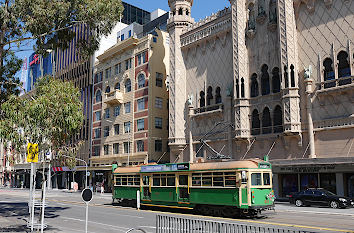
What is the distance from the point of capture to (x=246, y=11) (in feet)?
127

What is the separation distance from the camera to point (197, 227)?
10516 millimetres

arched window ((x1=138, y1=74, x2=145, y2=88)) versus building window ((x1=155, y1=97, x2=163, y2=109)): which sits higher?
arched window ((x1=138, y1=74, x2=145, y2=88))

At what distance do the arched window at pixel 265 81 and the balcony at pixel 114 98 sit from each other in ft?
87.0

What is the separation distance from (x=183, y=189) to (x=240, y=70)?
697 inches

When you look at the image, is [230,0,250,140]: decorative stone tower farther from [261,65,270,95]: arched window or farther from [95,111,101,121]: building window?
[95,111,101,121]: building window

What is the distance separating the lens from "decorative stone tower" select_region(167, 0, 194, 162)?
4459 cm

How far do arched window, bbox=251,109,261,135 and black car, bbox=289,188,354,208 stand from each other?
8269mm

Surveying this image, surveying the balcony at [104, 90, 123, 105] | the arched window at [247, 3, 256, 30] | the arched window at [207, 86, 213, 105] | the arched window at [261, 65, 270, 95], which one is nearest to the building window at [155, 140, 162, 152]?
the balcony at [104, 90, 123, 105]

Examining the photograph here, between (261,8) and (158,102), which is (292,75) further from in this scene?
(158,102)

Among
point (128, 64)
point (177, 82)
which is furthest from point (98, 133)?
point (177, 82)

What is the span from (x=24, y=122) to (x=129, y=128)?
37157mm

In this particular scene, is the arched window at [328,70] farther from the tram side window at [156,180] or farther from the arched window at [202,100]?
the tram side window at [156,180]

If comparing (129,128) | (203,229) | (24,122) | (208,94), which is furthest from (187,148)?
(203,229)

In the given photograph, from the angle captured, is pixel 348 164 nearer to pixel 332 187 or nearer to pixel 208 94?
pixel 332 187
